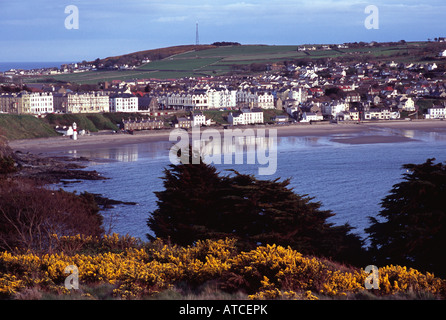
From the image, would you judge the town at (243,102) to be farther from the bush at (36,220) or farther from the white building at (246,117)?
the bush at (36,220)

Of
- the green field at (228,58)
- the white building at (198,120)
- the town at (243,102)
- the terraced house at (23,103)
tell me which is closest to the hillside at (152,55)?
the green field at (228,58)

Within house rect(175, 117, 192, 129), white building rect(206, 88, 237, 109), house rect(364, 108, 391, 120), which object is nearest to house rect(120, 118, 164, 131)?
house rect(175, 117, 192, 129)

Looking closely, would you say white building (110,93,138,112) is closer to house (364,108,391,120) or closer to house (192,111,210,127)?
house (192,111,210,127)

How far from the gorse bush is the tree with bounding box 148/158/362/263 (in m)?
2.36

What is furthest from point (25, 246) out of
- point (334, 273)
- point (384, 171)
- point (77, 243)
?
point (384, 171)

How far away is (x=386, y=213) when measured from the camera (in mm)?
9766

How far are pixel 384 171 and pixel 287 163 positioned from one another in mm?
4532

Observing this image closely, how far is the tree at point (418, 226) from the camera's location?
29.0 feet

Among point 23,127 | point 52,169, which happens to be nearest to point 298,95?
point 23,127

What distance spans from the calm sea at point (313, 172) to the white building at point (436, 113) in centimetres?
1505

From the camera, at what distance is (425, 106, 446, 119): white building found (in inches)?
2203

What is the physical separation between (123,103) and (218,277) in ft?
162

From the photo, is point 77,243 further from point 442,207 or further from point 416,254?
point 442,207

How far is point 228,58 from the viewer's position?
120 meters
